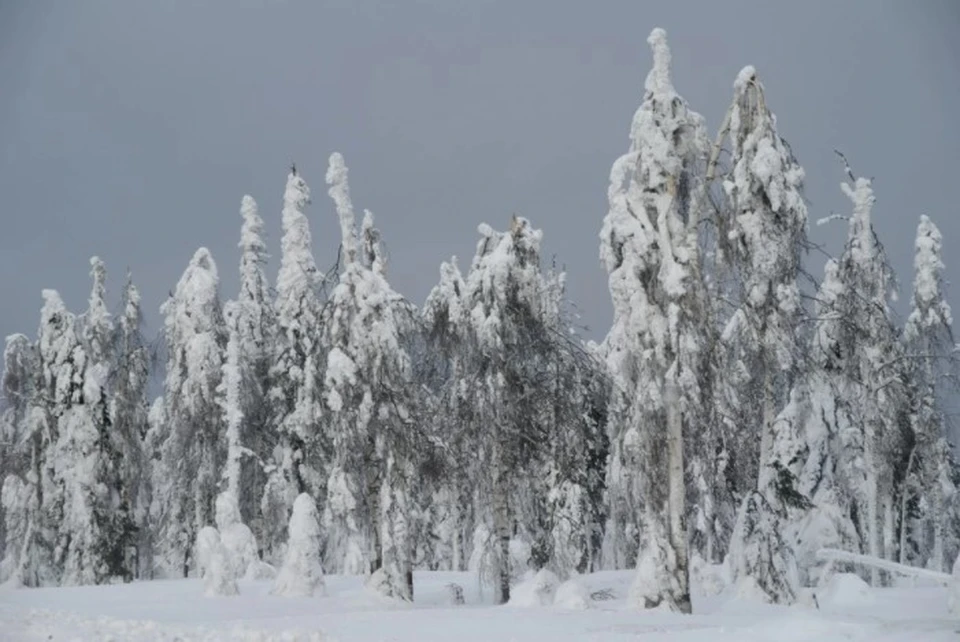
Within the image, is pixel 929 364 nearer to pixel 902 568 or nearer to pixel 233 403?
pixel 902 568

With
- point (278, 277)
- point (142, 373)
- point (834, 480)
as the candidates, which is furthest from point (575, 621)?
point (142, 373)

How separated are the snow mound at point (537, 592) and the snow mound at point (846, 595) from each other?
5.17 meters

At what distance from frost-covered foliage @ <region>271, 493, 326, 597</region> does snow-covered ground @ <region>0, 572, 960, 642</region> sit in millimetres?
1092

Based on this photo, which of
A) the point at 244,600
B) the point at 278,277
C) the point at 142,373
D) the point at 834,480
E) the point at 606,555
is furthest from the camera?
the point at 606,555

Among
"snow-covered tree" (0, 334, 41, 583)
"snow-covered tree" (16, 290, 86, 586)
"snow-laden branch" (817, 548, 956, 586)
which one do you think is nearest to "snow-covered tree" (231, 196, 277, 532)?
"snow-covered tree" (16, 290, 86, 586)

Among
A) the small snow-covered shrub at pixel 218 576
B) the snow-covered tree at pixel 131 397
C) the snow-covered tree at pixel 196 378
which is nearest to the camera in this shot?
the small snow-covered shrub at pixel 218 576

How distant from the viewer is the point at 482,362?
21.9 m

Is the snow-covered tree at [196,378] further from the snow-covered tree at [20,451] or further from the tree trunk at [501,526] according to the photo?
the tree trunk at [501,526]

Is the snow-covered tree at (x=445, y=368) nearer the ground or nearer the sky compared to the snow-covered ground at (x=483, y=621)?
nearer the sky

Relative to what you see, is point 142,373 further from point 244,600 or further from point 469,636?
point 469,636

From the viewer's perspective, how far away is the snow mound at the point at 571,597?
17484 mm

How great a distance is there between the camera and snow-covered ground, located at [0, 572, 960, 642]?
11344mm

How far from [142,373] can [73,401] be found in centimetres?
822

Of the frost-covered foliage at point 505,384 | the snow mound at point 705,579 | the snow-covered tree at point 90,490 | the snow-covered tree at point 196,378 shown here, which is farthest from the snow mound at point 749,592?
the snow-covered tree at point 90,490
